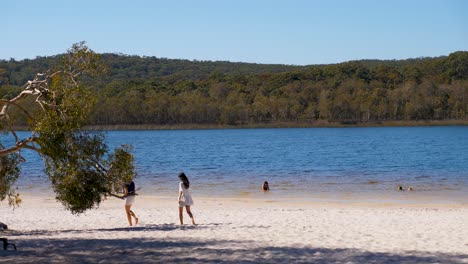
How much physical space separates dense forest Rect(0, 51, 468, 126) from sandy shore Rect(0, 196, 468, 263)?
125 m

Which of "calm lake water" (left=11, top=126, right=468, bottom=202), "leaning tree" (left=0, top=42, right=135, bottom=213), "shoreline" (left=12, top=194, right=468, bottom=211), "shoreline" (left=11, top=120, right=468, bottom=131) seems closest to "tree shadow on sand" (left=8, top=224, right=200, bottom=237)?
"leaning tree" (left=0, top=42, right=135, bottom=213)

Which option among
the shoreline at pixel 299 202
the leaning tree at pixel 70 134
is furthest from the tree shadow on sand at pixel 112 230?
the shoreline at pixel 299 202

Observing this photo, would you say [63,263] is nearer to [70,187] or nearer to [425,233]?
[70,187]

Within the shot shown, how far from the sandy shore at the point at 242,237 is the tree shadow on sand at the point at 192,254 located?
16 mm

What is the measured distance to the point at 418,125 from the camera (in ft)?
516

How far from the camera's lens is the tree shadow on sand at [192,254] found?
428 inches

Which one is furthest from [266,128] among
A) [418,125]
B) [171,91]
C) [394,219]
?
[394,219]

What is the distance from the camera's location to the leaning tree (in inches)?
555

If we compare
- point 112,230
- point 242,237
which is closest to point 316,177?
point 112,230

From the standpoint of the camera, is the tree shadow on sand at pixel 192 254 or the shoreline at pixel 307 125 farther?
the shoreline at pixel 307 125

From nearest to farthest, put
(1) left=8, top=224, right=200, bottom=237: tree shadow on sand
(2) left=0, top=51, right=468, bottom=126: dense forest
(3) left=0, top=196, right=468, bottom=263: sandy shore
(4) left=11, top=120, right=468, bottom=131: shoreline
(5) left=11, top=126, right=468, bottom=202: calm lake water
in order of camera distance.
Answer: (3) left=0, top=196, right=468, bottom=263: sandy shore < (1) left=8, top=224, right=200, bottom=237: tree shadow on sand < (5) left=11, top=126, right=468, bottom=202: calm lake water < (2) left=0, top=51, right=468, bottom=126: dense forest < (4) left=11, top=120, right=468, bottom=131: shoreline

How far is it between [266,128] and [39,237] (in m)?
152

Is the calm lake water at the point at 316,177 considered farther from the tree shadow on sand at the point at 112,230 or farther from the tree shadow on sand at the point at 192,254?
the tree shadow on sand at the point at 192,254

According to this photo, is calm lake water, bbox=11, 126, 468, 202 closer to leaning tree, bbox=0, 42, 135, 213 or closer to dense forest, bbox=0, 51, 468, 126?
Answer: leaning tree, bbox=0, 42, 135, 213
